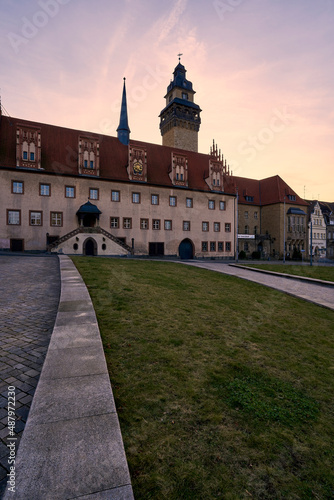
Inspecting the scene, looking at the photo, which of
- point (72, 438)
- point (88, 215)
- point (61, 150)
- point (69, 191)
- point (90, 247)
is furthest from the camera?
point (61, 150)

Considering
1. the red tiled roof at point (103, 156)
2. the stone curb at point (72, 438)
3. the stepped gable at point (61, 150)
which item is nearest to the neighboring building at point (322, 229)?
the red tiled roof at point (103, 156)

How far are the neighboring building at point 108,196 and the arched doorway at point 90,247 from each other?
0.43 feet

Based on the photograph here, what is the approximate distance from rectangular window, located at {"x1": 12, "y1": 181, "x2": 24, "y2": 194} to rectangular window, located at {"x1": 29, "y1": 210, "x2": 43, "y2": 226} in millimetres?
2821

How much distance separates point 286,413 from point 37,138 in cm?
3925

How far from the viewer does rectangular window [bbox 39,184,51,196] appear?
33934 mm

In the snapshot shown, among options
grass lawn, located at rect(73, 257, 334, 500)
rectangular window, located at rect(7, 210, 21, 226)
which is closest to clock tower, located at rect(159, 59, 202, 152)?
rectangular window, located at rect(7, 210, 21, 226)

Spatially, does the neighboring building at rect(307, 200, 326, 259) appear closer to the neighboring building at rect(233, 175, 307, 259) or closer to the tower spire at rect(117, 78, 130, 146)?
the neighboring building at rect(233, 175, 307, 259)

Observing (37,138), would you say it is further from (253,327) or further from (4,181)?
(253,327)

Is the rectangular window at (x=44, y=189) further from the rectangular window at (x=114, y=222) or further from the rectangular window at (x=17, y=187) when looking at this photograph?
the rectangular window at (x=114, y=222)

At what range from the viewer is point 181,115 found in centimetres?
5925

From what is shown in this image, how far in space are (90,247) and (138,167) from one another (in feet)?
48.3

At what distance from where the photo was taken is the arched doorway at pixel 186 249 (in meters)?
43.6

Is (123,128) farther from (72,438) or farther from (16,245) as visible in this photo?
(72,438)

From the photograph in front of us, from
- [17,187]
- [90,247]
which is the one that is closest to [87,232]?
[90,247]
